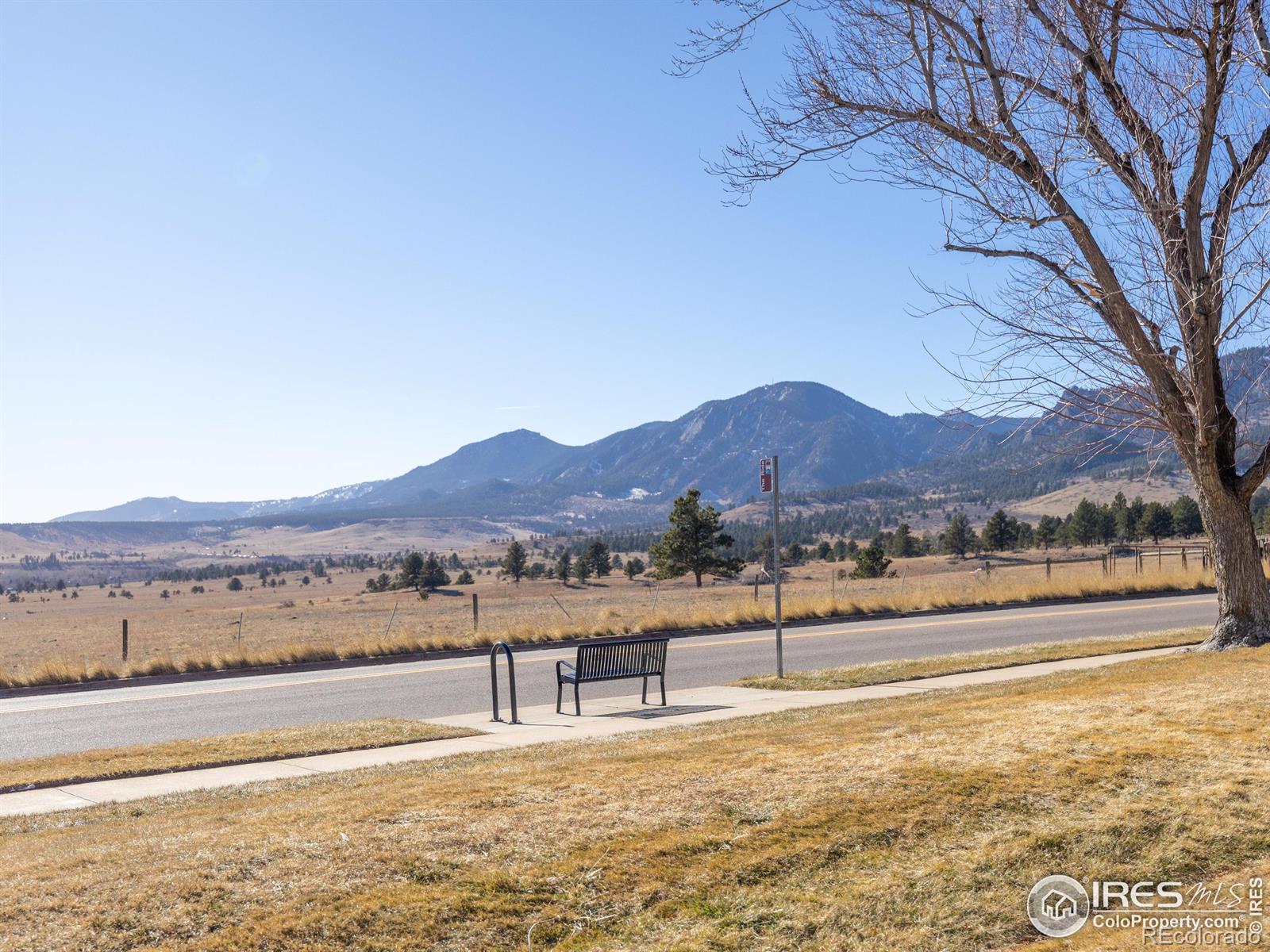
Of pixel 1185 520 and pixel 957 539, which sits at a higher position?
pixel 1185 520

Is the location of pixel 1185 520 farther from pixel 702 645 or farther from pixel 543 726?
pixel 543 726

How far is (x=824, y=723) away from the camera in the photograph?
1070 centimetres

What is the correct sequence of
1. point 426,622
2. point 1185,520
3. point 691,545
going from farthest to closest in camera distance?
1. point 1185,520
2. point 691,545
3. point 426,622

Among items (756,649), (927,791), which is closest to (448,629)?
(756,649)

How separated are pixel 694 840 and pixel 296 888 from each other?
2088mm

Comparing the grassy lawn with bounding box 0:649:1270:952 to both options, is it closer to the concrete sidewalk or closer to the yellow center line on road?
the concrete sidewalk

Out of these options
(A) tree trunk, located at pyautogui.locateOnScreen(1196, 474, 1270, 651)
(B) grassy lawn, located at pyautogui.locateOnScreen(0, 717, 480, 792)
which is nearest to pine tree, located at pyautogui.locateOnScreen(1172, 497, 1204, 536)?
(A) tree trunk, located at pyautogui.locateOnScreen(1196, 474, 1270, 651)

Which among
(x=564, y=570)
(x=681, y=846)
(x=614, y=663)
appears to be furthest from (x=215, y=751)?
(x=564, y=570)

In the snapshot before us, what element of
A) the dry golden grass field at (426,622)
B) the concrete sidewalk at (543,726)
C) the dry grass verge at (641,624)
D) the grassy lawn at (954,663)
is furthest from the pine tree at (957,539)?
the concrete sidewalk at (543,726)

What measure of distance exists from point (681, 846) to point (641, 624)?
21569 millimetres

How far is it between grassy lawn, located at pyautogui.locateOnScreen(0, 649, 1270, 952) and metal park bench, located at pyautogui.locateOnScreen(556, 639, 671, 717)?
5396 mm

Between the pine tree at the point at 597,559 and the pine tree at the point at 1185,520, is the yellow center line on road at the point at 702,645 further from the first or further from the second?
the pine tree at the point at 1185,520

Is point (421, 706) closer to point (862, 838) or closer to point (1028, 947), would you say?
point (862, 838)

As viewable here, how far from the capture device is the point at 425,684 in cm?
1822
